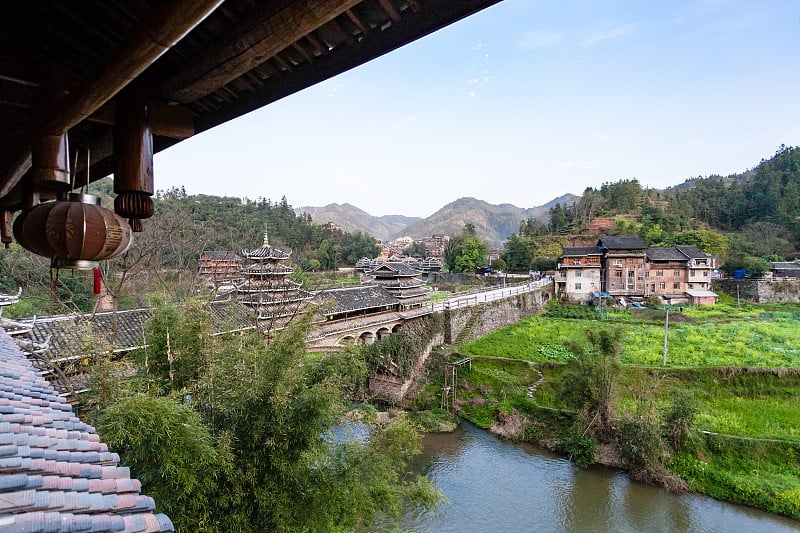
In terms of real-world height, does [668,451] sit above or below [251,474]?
below

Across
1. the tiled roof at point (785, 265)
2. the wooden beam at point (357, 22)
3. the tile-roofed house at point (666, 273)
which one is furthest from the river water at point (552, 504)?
the tiled roof at point (785, 265)

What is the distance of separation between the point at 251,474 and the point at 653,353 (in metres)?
16.8

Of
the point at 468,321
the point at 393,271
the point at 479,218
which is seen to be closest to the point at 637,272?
the point at 468,321

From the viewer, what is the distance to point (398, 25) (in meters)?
1.31

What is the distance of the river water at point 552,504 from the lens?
9070 mm

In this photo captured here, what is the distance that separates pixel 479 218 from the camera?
412ft

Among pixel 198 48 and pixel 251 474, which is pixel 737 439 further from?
pixel 198 48

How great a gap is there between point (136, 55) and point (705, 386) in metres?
17.6

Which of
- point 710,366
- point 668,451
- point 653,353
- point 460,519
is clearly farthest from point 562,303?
point 460,519

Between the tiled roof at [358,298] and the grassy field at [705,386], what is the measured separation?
165 inches

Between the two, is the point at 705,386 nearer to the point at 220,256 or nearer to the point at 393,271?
the point at 393,271

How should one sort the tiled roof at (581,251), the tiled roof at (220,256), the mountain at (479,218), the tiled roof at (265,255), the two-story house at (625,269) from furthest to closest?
the mountain at (479,218), the tiled roof at (581,251), the two-story house at (625,269), the tiled roof at (220,256), the tiled roof at (265,255)

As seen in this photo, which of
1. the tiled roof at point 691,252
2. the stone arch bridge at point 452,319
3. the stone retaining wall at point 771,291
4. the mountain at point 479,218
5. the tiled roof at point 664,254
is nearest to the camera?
the stone arch bridge at point 452,319

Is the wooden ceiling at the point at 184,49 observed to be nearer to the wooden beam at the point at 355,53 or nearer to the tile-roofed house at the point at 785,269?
the wooden beam at the point at 355,53
